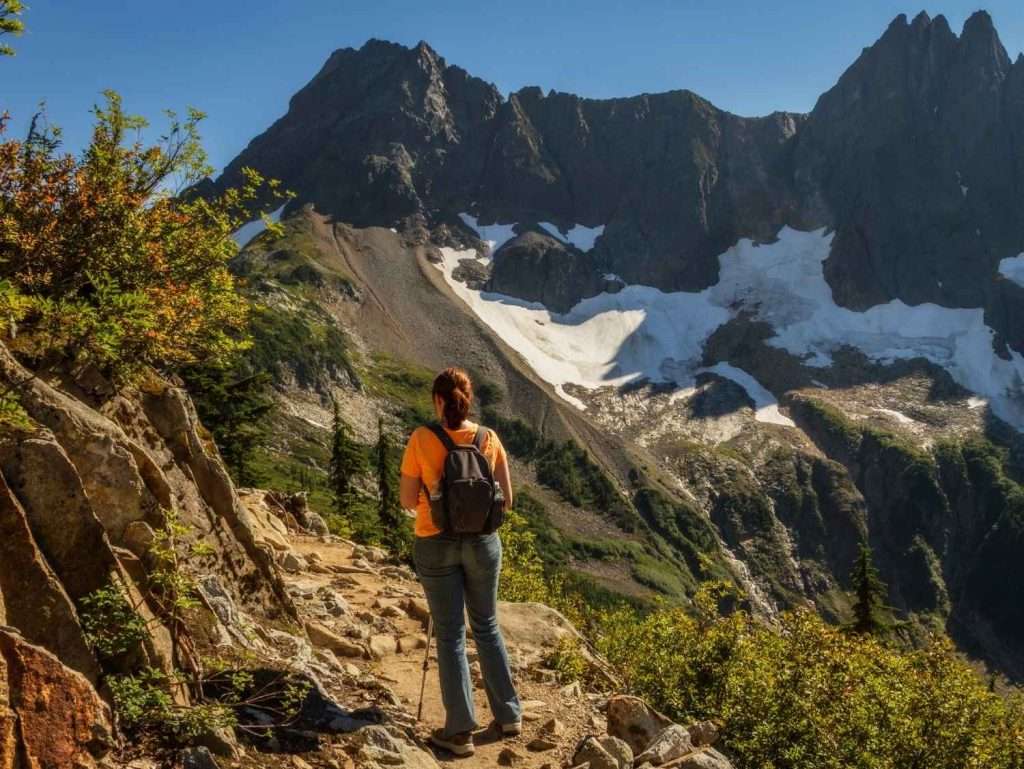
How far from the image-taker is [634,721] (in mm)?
10055

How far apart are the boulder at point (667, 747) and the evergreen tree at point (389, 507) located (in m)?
36.4

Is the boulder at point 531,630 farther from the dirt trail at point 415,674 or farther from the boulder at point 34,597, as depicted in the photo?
the boulder at point 34,597

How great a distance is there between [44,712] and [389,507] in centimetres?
4913

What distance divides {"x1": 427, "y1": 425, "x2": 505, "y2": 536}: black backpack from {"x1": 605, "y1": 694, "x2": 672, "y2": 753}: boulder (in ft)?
11.3

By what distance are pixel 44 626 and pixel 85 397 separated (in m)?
4.23

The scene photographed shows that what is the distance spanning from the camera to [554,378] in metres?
193

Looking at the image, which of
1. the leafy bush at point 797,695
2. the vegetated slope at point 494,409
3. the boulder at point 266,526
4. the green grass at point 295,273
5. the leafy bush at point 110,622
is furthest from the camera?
the green grass at point 295,273

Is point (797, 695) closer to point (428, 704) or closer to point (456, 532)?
point (428, 704)

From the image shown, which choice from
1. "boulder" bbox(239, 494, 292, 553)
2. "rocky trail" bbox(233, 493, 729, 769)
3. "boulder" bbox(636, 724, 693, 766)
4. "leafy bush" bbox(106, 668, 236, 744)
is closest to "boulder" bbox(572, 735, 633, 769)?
"rocky trail" bbox(233, 493, 729, 769)

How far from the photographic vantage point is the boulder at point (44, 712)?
198 inches

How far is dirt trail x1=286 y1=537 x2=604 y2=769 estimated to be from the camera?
8906 millimetres

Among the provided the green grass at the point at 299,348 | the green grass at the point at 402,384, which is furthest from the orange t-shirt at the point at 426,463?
the green grass at the point at 402,384

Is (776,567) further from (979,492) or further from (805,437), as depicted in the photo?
(979,492)

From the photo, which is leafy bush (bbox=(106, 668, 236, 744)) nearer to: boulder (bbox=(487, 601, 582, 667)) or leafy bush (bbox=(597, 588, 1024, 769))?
boulder (bbox=(487, 601, 582, 667))
